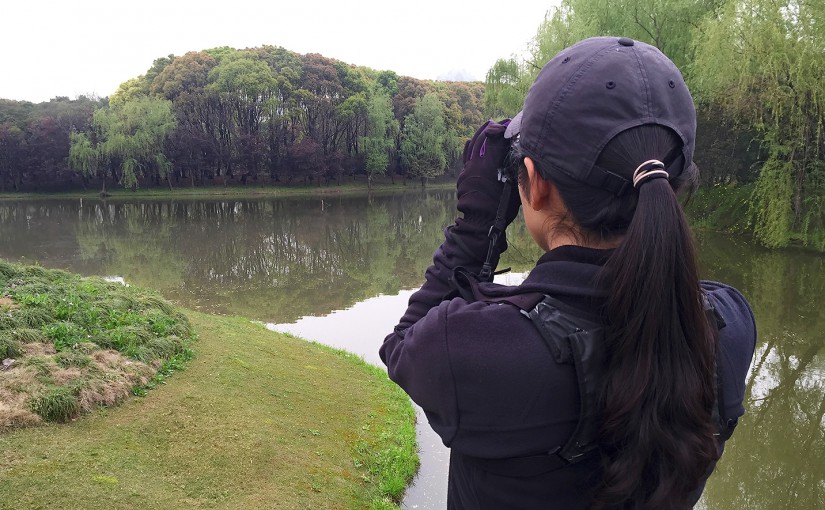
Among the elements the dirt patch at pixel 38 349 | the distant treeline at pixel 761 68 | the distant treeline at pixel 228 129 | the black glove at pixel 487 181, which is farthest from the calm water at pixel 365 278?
the distant treeline at pixel 228 129

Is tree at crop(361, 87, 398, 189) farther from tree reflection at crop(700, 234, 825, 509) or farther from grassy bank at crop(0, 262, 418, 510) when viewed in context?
Answer: grassy bank at crop(0, 262, 418, 510)

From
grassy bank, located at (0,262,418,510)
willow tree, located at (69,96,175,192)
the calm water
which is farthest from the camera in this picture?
willow tree, located at (69,96,175,192)

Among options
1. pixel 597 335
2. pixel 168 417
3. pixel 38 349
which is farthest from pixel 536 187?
pixel 38 349

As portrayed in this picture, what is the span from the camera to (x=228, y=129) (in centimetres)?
4453

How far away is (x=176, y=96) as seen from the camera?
141ft

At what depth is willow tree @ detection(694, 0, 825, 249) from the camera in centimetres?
1400

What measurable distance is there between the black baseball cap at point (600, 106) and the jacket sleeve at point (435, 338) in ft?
0.92

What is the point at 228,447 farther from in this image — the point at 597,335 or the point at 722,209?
the point at 722,209

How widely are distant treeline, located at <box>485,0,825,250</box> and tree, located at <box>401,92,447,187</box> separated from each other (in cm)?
2682

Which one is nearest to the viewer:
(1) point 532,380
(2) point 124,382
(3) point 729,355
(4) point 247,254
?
(1) point 532,380

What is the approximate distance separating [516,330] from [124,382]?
514cm

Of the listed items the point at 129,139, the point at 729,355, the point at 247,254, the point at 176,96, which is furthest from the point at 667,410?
the point at 176,96

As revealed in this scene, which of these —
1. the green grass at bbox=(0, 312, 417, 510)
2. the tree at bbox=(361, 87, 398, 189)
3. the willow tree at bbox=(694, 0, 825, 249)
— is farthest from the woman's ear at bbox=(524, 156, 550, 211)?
the tree at bbox=(361, 87, 398, 189)

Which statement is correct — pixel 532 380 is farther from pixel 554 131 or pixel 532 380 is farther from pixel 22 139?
pixel 22 139
